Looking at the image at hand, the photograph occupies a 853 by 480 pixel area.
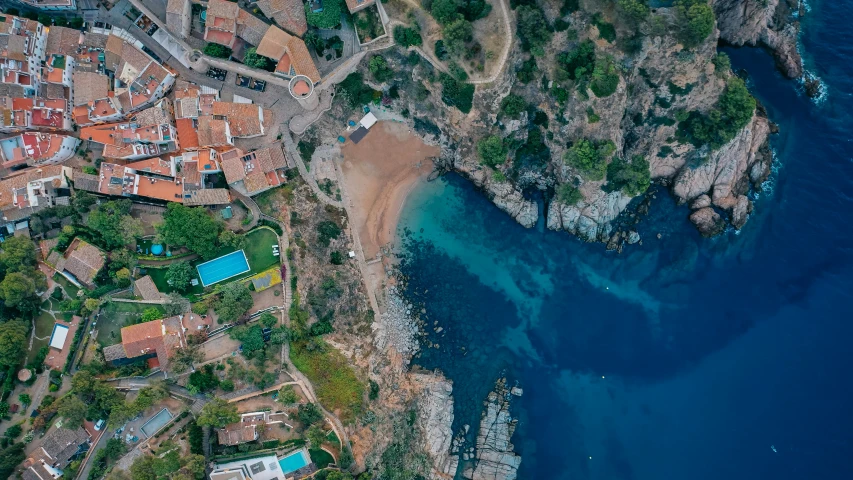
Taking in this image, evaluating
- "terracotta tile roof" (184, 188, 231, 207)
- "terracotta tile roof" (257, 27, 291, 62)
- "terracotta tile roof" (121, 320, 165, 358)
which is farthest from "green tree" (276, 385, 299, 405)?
"terracotta tile roof" (257, 27, 291, 62)

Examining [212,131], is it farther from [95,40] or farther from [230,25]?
[95,40]

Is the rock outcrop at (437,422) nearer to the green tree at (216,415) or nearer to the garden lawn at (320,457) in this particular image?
the garden lawn at (320,457)

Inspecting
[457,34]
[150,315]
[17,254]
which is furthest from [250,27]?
[17,254]

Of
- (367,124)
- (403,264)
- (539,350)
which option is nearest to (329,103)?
(367,124)

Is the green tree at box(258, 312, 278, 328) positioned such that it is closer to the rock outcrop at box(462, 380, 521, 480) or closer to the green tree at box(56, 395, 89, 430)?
the green tree at box(56, 395, 89, 430)

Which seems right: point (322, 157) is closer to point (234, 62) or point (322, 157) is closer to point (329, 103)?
point (329, 103)

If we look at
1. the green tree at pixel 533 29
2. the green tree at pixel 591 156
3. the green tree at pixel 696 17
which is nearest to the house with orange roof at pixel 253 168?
the green tree at pixel 533 29
